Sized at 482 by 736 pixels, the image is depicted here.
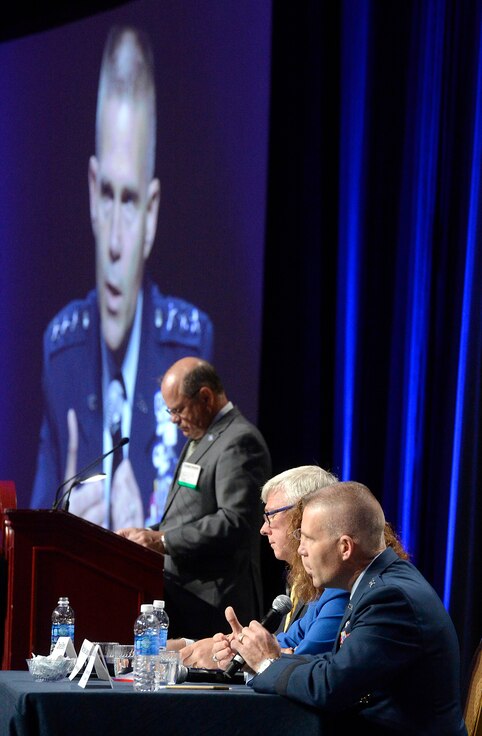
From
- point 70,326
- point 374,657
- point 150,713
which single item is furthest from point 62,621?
point 70,326

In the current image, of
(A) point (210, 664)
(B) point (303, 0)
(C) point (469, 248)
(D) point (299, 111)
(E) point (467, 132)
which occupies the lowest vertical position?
(A) point (210, 664)

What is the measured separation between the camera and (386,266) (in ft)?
17.7

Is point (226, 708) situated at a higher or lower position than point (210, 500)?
lower

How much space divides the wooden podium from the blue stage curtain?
4.35 feet

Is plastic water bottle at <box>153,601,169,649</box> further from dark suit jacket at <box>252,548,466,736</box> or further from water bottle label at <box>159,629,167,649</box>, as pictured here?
dark suit jacket at <box>252,548,466,736</box>

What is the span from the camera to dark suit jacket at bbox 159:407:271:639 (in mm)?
4395

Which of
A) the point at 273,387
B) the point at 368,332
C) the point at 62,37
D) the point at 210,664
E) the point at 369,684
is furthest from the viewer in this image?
the point at 62,37

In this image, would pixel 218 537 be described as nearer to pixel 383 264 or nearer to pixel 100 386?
pixel 383 264

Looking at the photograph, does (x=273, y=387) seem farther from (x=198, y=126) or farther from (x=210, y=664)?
(x=210, y=664)

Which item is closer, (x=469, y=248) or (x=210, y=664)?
(x=210, y=664)

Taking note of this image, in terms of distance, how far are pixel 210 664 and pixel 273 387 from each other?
Result: 2510 mm

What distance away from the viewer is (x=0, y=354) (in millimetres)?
6461

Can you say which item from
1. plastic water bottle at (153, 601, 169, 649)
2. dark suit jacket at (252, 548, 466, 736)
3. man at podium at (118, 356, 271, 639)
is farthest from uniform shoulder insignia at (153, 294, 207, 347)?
dark suit jacket at (252, 548, 466, 736)

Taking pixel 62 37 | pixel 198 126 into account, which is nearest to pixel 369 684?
pixel 198 126
